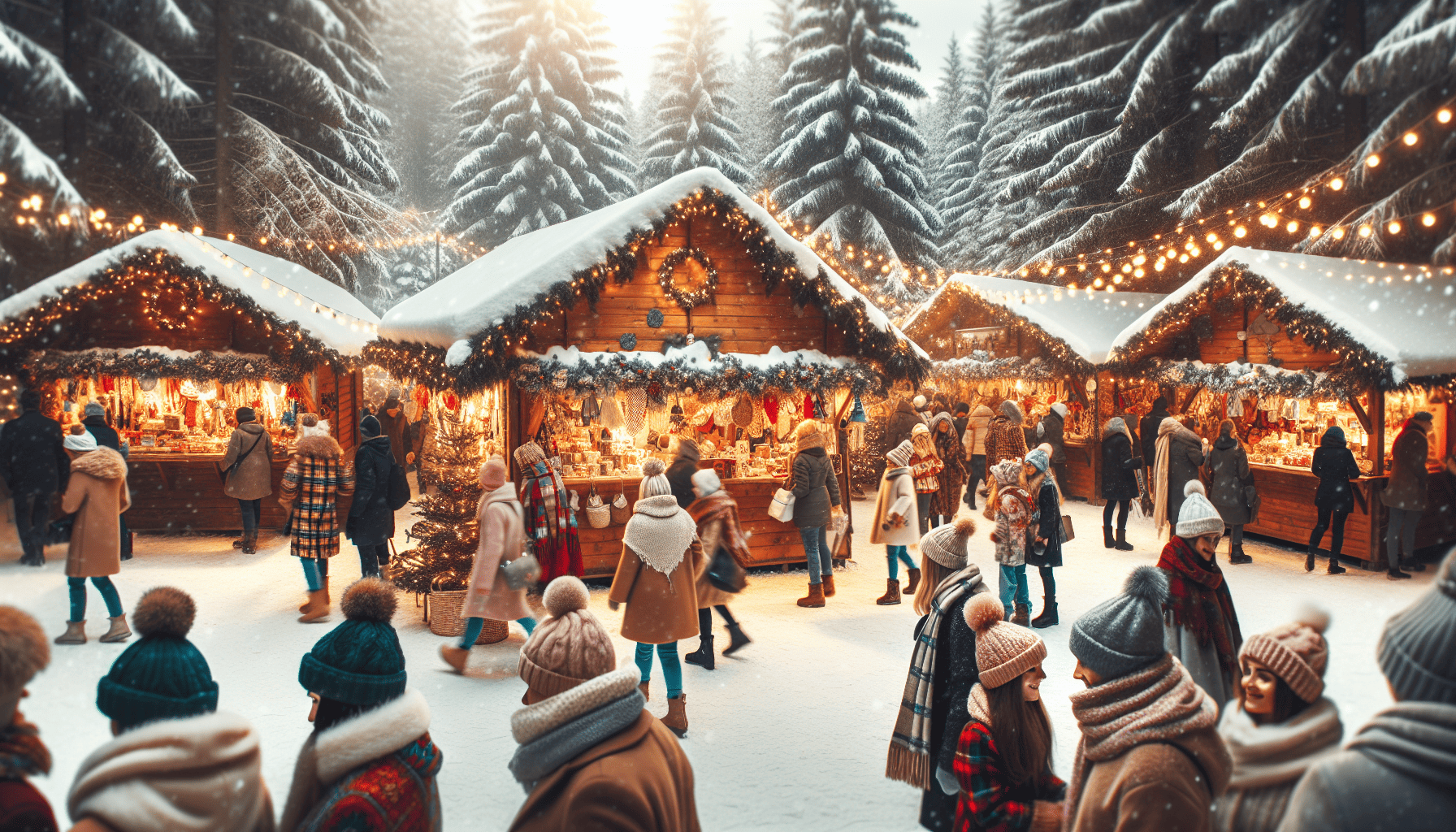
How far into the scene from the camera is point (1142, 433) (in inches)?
516

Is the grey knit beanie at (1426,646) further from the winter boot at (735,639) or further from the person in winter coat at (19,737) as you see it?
the winter boot at (735,639)

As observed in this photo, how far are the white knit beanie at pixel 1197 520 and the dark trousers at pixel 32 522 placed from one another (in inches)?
388

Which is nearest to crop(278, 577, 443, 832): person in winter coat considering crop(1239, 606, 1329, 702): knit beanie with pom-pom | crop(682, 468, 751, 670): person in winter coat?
crop(1239, 606, 1329, 702): knit beanie with pom-pom

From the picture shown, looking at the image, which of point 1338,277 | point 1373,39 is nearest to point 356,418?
point 1373,39

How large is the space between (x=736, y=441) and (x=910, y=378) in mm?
2516

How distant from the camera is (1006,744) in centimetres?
265

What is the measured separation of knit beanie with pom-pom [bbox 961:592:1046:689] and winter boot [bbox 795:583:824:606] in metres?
5.47

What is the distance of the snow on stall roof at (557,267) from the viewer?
320 inches

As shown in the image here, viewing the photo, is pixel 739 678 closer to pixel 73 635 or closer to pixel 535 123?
pixel 73 635

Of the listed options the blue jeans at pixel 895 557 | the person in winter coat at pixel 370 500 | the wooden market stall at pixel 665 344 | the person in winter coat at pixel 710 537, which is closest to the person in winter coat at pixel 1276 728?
the person in winter coat at pixel 710 537

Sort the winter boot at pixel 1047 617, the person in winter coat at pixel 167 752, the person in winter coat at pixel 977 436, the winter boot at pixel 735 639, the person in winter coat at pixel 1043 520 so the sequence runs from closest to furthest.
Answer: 1. the person in winter coat at pixel 167 752
2. the winter boot at pixel 735 639
3. the person in winter coat at pixel 1043 520
4. the winter boot at pixel 1047 617
5. the person in winter coat at pixel 977 436

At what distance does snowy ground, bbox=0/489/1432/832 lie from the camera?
428 centimetres

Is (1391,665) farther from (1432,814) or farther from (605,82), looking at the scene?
(605,82)

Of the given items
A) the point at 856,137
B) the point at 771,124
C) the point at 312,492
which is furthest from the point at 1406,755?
the point at 771,124
